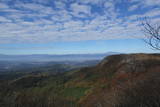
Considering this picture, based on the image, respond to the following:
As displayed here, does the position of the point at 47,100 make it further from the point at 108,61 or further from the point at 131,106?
the point at 108,61

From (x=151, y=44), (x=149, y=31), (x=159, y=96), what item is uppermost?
(x=149, y=31)

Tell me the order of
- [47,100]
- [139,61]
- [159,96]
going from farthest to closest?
1. [139,61]
2. [47,100]
3. [159,96]

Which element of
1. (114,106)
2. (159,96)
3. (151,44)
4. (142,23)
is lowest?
(114,106)

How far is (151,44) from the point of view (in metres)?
10.3

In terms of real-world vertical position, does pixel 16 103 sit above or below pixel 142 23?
below

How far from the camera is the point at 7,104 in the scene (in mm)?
5543

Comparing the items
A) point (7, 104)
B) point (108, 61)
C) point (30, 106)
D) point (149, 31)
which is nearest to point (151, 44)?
point (149, 31)

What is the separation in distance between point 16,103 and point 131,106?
178 inches

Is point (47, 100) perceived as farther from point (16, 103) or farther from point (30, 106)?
point (16, 103)

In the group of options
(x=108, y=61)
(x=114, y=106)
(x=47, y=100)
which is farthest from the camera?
(x=108, y=61)

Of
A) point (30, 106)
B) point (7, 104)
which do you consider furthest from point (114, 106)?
point (7, 104)

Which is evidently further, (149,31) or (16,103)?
(149,31)

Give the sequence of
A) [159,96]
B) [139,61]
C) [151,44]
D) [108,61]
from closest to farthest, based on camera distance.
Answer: [159,96] → [151,44] → [139,61] → [108,61]

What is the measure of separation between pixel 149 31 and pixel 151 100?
659 cm
